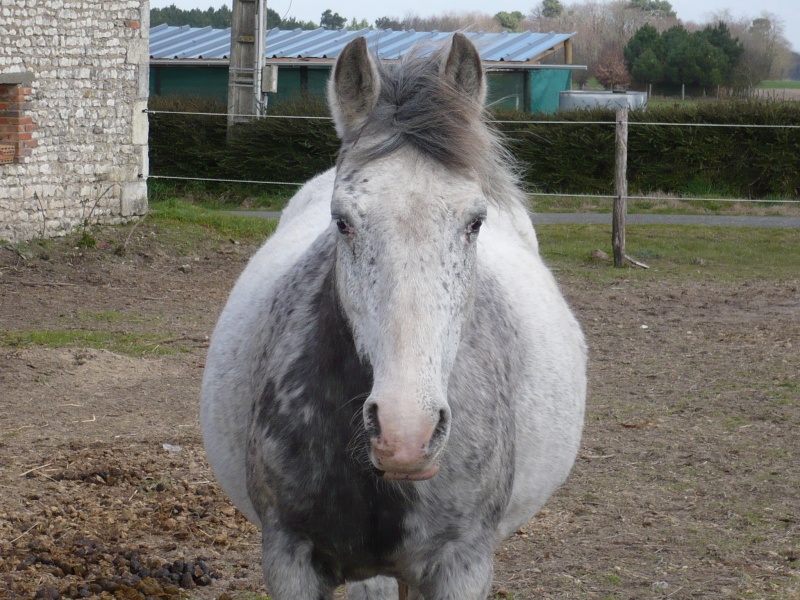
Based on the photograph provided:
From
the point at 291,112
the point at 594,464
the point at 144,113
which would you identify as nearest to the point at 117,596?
the point at 594,464

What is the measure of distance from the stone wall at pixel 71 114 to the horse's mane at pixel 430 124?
9.03 metres

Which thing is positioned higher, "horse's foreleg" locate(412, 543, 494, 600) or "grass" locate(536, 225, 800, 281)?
"grass" locate(536, 225, 800, 281)

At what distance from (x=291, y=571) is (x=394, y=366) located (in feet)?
2.53

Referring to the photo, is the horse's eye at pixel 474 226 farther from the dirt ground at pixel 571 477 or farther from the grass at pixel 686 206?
the grass at pixel 686 206

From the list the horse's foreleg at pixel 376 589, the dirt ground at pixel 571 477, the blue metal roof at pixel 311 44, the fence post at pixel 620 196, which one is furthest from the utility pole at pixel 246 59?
the horse's foreleg at pixel 376 589

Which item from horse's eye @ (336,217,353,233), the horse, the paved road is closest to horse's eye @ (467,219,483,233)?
the horse

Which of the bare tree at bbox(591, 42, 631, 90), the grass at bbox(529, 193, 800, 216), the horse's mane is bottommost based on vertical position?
the grass at bbox(529, 193, 800, 216)

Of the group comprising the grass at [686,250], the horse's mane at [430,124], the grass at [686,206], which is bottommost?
the grass at [686,250]

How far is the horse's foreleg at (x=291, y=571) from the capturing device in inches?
91.7

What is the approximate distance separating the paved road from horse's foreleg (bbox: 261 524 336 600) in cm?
1155

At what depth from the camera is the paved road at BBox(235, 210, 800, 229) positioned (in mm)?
13875

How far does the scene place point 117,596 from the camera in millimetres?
3475

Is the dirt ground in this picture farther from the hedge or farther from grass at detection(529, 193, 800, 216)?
the hedge

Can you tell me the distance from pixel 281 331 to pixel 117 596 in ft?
5.16
